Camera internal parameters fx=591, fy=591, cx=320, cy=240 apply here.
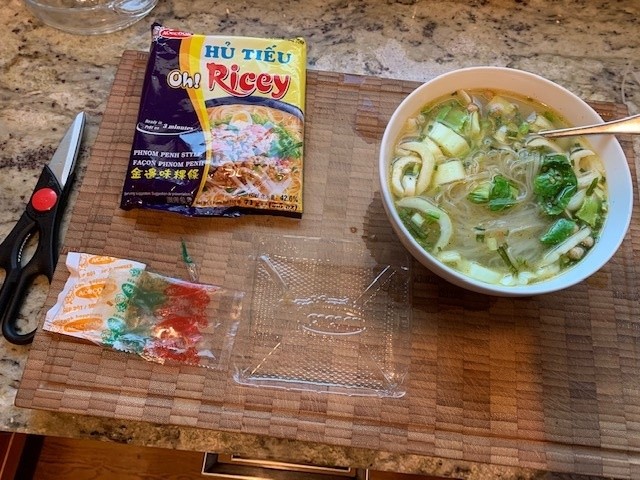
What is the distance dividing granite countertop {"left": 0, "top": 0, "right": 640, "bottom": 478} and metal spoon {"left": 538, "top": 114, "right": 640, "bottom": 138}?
234 mm

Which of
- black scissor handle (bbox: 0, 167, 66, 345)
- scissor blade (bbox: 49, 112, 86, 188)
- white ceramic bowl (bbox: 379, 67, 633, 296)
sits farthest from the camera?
scissor blade (bbox: 49, 112, 86, 188)

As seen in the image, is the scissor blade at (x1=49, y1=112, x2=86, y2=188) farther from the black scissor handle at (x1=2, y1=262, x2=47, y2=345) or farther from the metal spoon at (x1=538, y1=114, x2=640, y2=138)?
the metal spoon at (x1=538, y1=114, x2=640, y2=138)

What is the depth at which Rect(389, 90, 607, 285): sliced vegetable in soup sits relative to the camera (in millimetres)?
865

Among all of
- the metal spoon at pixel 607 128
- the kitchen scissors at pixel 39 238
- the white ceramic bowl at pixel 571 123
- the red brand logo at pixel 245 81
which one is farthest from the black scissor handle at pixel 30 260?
the metal spoon at pixel 607 128

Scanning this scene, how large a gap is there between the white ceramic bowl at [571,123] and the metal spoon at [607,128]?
0.02m

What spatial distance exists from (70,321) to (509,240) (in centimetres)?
66

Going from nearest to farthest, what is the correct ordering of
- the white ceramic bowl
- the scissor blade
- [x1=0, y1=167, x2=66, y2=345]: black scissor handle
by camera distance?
the white ceramic bowl → [x1=0, y1=167, x2=66, y2=345]: black scissor handle → the scissor blade

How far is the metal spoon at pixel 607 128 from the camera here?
878 mm

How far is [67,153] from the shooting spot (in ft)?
3.36

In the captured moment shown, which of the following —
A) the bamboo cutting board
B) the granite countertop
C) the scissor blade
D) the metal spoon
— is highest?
the metal spoon

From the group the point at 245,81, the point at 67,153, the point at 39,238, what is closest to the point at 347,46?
the point at 245,81

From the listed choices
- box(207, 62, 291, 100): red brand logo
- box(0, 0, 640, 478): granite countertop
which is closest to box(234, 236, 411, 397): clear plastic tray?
box(207, 62, 291, 100): red brand logo

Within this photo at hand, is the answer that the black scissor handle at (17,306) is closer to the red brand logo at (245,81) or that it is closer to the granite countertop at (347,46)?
the granite countertop at (347,46)

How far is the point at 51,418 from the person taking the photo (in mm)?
853
